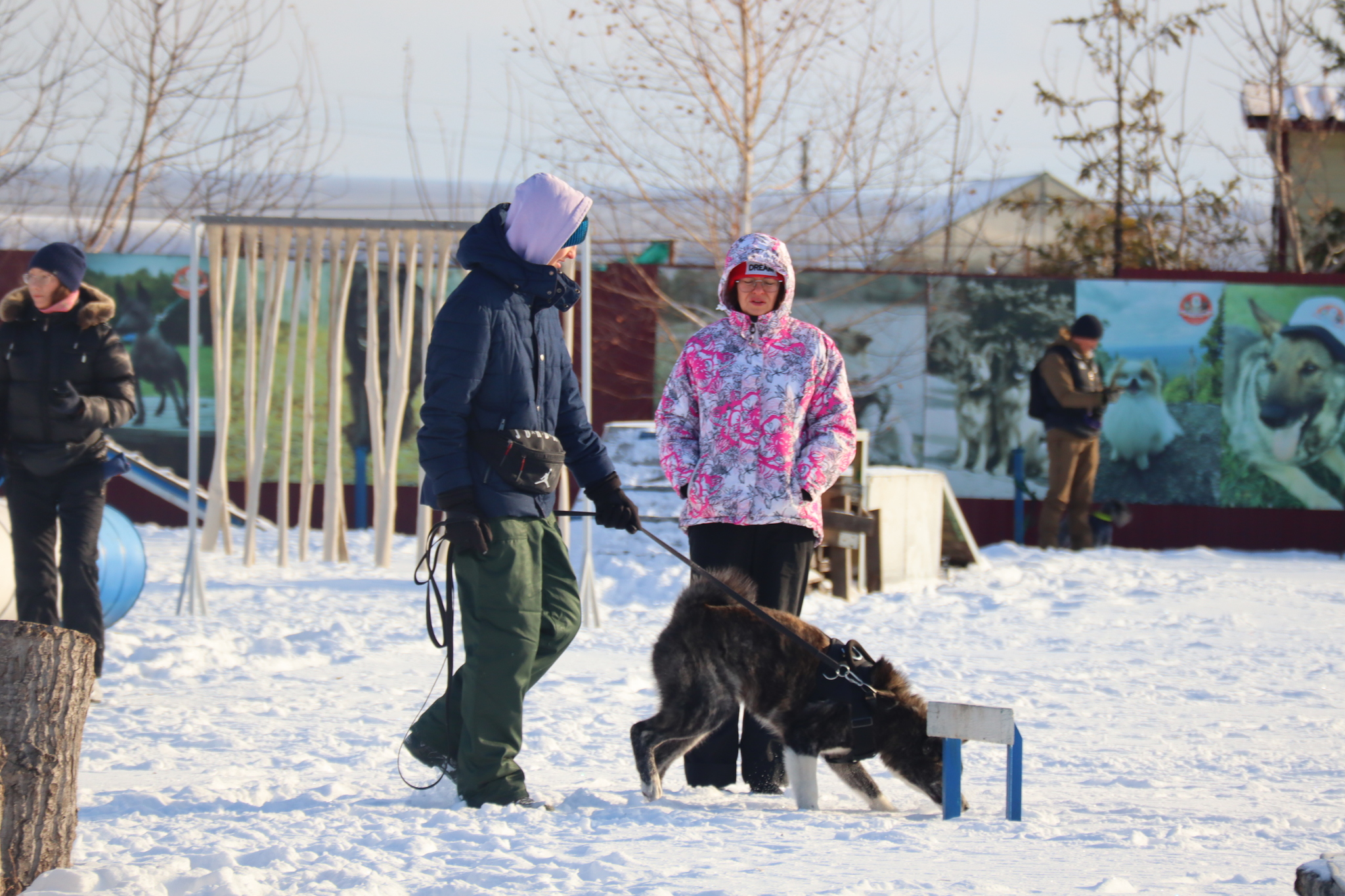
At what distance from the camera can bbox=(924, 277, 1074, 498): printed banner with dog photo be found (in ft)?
41.2

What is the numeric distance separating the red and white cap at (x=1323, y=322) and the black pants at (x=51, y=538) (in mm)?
11076

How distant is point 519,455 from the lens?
3623 mm

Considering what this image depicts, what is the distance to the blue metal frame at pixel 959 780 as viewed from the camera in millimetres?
3557

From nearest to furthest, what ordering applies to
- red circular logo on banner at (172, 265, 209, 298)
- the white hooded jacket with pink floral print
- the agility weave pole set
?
the white hooded jacket with pink floral print, the agility weave pole set, red circular logo on banner at (172, 265, 209, 298)

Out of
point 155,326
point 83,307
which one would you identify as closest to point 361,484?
point 155,326

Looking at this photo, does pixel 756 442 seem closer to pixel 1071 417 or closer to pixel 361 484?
pixel 1071 417

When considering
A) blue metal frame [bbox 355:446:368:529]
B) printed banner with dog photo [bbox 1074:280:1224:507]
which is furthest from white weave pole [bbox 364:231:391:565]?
printed banner with dog photo [bbox 1074:280:1224:507]

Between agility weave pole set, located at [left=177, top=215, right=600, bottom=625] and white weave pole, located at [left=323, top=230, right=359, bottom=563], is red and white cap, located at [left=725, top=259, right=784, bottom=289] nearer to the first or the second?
agility weave pole set, located at [left=177, top=215, right=600, bottom=625]

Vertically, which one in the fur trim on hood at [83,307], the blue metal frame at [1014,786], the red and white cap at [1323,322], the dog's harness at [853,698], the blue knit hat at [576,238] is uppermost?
the red and white cap at [1323,322]

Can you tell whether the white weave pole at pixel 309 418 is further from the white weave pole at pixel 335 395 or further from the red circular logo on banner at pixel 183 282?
the red circular logo on banner at pixel 183 282

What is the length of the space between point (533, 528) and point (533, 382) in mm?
428

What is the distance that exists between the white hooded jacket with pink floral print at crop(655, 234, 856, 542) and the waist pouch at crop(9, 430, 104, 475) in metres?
2.76

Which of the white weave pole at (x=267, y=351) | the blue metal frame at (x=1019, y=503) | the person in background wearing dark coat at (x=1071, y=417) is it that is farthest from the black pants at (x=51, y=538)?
the blue metal frame at (x=1019, y=503)

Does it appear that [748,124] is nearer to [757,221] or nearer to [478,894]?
[757,221]
